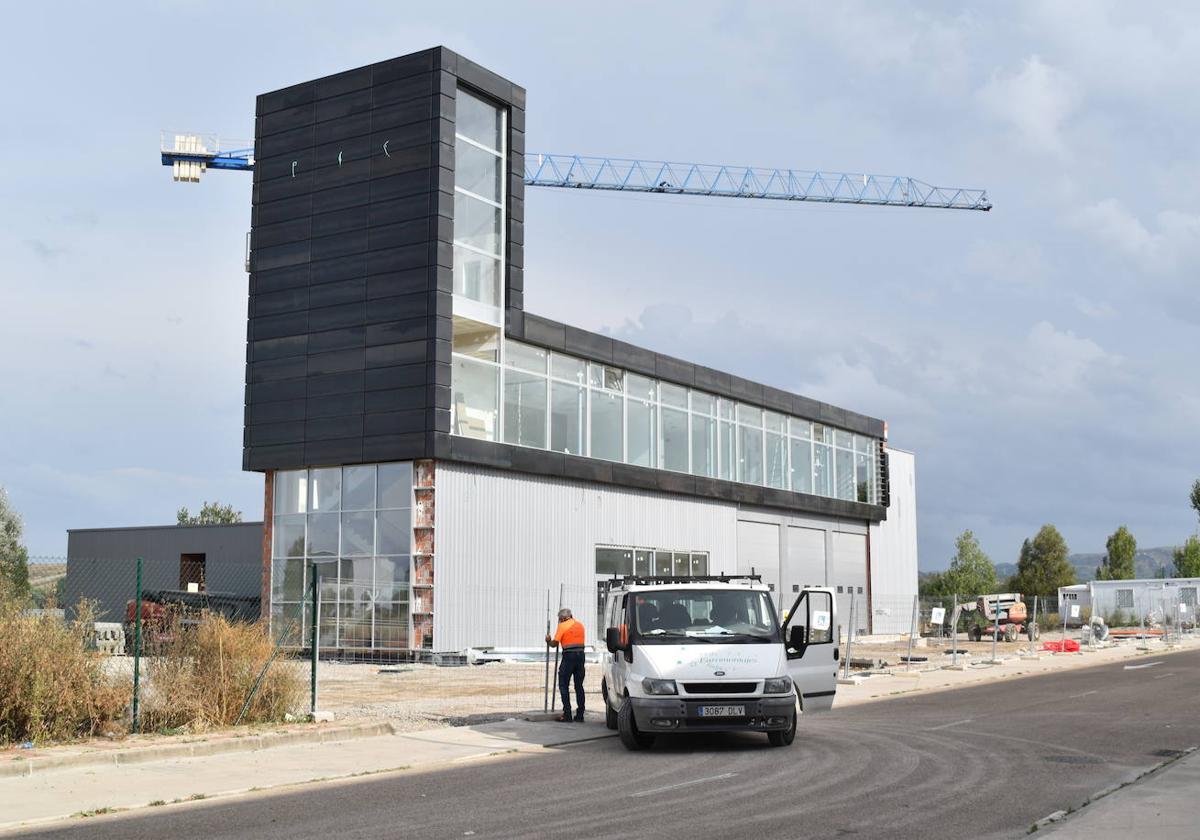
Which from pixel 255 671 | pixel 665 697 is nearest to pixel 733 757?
pixel 665 697

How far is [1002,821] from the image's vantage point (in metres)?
10.5

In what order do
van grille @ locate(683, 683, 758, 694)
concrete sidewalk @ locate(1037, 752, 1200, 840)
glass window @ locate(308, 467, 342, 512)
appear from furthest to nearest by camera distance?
glass window @ locate(308, 467, 342, 512), van grille @ locate(683, 683, 758, 694), concrete sidewalk @ locate(1037, 752, 1200, 840)

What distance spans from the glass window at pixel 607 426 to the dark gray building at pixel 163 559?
13853 millimetres

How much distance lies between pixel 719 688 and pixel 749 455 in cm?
3556

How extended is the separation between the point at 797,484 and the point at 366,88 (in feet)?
86.1

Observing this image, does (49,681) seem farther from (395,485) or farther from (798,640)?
(395,485)

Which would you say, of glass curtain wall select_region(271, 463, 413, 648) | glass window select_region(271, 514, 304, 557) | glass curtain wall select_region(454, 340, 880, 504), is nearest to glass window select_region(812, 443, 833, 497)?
glass curtain wall select_region(454, 340, 880, 504)

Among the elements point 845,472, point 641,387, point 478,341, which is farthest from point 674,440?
point 845,472

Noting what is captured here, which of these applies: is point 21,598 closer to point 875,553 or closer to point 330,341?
point 330,341

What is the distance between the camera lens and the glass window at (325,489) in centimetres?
3597

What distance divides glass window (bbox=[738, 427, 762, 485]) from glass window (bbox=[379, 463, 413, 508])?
1829 cm

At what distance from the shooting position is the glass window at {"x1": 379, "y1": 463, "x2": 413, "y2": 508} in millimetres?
34562

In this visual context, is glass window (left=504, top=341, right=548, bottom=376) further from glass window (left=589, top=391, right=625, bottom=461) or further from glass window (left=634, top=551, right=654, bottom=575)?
glass window (left=634, top=551, right=654, bottom=575)

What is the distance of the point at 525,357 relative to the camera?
126ft
